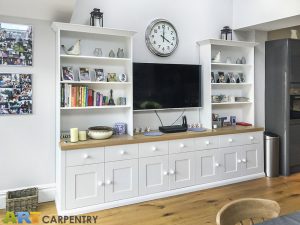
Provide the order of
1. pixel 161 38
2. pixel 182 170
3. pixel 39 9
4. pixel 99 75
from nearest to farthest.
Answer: pixel 39 9 → pixel 99 75 → pixel 182 170 → pixel 161 38

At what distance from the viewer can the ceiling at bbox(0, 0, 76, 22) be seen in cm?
257

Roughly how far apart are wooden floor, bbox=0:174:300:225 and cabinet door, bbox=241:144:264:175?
8.1 inches

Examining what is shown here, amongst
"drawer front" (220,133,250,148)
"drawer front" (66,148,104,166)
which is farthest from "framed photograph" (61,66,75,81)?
"drawer front" (220,133,250,148)

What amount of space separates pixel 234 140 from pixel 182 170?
3.05ft

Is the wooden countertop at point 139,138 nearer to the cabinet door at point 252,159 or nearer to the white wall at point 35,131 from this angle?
the cabinet door at point 252,159

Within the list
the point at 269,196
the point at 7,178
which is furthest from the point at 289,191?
the point at 7,178

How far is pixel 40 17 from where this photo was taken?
298cm

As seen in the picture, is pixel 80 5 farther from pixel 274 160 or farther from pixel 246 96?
pixel 274 160

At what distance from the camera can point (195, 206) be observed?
301 cm

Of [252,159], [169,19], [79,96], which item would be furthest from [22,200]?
Result: [252,159]

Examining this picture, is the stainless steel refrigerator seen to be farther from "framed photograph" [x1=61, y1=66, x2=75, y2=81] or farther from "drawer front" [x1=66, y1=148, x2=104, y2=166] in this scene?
"framed photograph" [x1=61, y1=66, x2=75, y2=81]

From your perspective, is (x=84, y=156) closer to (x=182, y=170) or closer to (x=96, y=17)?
(x=182, y=170)

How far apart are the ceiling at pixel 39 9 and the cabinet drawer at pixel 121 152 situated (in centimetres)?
153

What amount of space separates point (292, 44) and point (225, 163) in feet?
6.91
